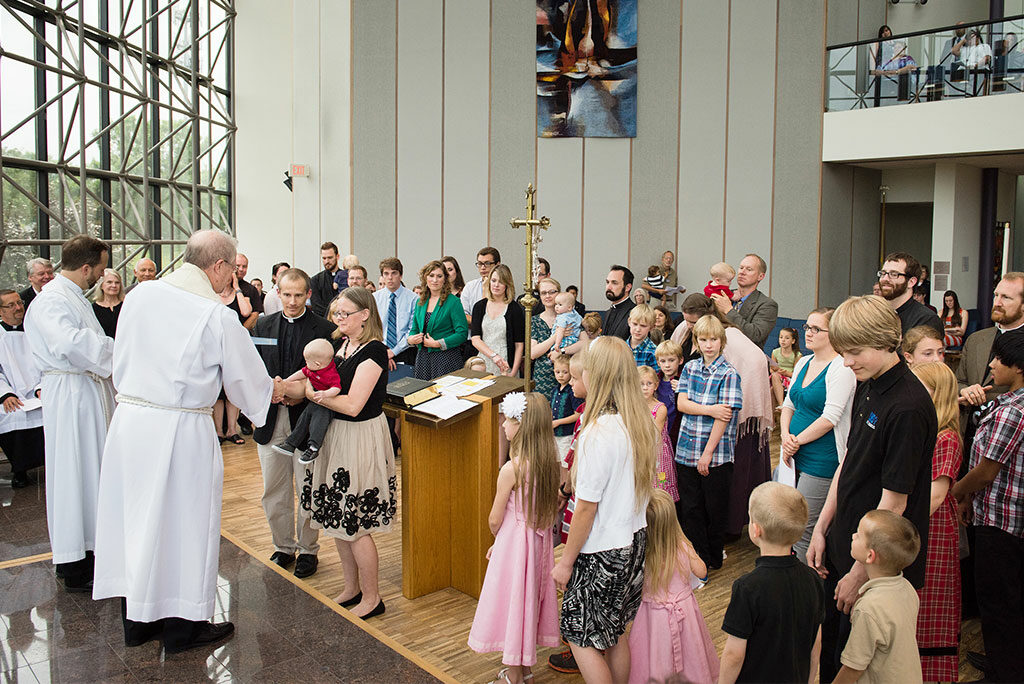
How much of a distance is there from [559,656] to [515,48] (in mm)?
10231

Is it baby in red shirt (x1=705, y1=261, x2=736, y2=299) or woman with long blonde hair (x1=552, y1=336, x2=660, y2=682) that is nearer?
woman with long blonde hair (x1=552, y1=336, x2=660, y2=682)

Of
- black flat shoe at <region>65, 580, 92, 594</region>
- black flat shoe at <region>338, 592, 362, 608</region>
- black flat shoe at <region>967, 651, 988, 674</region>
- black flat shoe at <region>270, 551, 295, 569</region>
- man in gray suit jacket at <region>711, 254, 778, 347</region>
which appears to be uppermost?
man in gray suit jacket at <region>711, 254, 778, 347</region>

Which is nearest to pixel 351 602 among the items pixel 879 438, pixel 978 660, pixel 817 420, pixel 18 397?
pixel 817 420

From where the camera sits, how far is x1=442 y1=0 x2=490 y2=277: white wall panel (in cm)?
1195

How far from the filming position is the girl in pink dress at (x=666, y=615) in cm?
294

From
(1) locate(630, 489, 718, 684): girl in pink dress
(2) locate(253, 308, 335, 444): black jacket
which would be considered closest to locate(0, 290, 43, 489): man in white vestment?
(2) locate(253, 308, 335, 444): black jacket

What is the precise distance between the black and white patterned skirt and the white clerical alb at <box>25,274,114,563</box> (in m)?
2.61

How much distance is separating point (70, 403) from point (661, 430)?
302 centimetres

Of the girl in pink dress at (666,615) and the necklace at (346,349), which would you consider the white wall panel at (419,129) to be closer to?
the necklace at (346,349)

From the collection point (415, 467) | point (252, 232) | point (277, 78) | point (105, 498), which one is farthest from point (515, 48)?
point (105, 498)

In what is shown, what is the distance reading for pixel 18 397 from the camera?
5.99m

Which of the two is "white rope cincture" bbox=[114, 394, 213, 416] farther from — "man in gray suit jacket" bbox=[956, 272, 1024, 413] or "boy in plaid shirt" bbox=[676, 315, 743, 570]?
"man in gray suit jacket" bbox=[956, 272, 1024, 413]

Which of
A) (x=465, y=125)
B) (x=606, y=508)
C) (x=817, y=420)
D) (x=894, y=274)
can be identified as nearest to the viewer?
(x=606, y=508)

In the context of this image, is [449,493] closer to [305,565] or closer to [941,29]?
[305,565]
